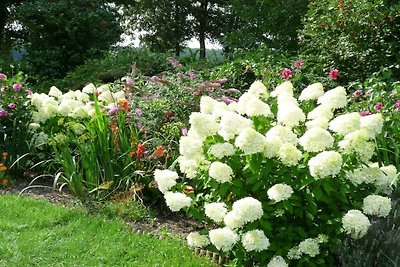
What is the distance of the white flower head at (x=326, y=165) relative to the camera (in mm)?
3387

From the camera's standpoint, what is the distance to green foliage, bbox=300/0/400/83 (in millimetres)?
7602

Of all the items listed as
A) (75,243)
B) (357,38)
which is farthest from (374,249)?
(357,38)

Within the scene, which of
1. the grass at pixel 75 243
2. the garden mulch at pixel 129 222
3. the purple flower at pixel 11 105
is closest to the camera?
the grass at pixel 75 243

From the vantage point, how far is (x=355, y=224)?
3.50 metres

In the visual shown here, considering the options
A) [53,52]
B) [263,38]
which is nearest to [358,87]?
[263,38]

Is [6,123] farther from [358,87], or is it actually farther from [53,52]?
[53,52]

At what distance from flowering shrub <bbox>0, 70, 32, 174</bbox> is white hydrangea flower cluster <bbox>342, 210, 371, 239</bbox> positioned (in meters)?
3.92

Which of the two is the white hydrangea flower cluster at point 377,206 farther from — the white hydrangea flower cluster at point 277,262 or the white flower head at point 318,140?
the white hydrangea flower cluster at point 277,262

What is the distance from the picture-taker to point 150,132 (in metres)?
6.13

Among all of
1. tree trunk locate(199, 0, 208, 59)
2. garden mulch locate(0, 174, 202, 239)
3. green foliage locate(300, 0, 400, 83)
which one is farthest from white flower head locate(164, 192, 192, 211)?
tree trunk locate(199, 0, 208, 59)

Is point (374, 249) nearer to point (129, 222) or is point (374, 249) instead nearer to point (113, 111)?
point (129, 222)

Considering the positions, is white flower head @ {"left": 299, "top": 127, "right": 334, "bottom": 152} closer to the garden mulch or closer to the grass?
the grass

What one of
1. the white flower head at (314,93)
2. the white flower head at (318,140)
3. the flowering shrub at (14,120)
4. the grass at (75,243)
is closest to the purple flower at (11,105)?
the flowering shrub at (14,120)

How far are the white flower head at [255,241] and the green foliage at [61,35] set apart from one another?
1053cm
